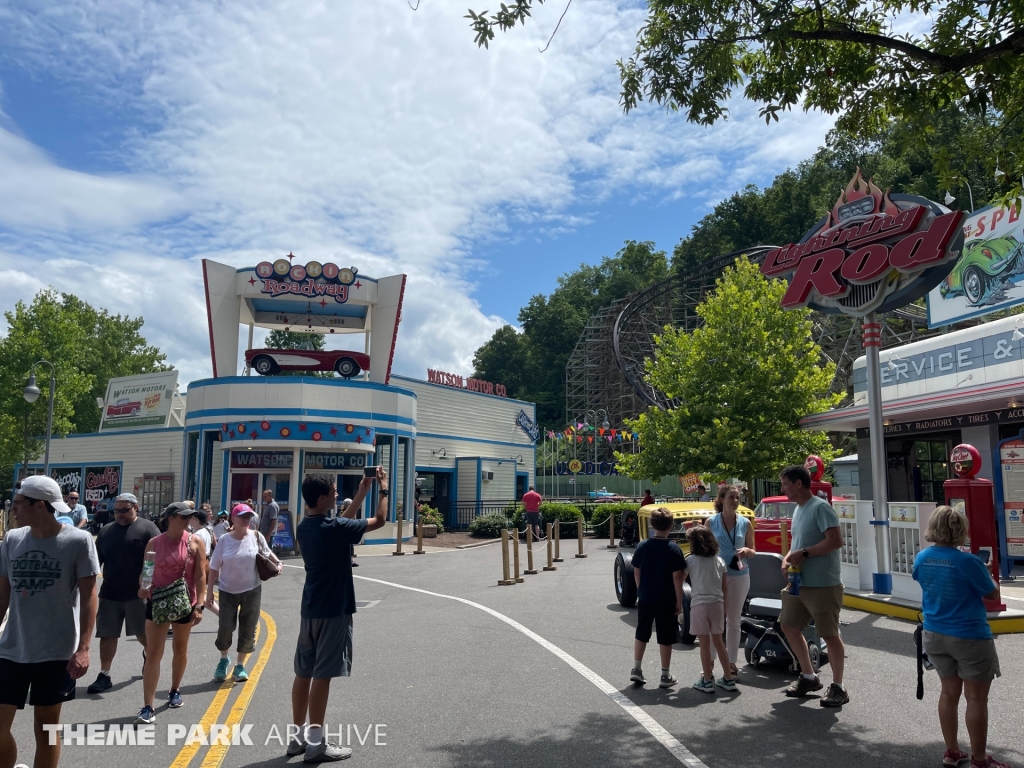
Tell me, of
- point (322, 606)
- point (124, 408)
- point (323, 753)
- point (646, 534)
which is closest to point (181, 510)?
point (322, 606)

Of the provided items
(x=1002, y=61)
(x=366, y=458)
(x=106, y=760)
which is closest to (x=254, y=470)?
(x=366, y=458)

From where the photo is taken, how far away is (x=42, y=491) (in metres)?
4.71

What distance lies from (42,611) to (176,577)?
7.57ft

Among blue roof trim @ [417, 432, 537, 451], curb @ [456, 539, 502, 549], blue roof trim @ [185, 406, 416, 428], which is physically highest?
blue roof trim @ [185, 406, 416, 428]

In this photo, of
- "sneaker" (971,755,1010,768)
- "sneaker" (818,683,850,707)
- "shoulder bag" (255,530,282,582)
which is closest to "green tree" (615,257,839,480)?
"sneaker" (818,683,850,707)

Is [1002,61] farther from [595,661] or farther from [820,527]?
[595,661]

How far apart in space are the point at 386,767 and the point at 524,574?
1259 cm

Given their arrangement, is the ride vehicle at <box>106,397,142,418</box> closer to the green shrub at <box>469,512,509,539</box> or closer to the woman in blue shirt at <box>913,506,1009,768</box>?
the green shrub at <box>469,512,509,539</box>

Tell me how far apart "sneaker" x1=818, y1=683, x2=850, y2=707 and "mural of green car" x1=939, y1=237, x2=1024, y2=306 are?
48.8ft

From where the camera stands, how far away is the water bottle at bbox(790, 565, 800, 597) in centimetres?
680

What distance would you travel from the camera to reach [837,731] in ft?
19.5

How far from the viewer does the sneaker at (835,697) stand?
652cm

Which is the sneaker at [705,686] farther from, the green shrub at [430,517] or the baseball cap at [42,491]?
the green shrub at [430,517]

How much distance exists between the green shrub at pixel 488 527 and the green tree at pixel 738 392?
6.44 metres
